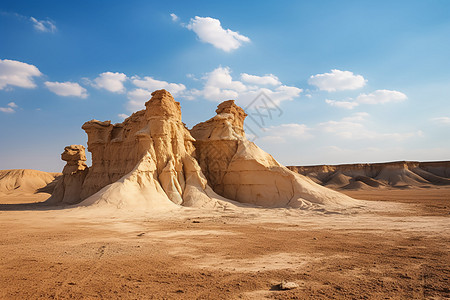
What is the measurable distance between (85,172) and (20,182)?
3826 centimetres

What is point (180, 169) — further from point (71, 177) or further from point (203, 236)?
point (71, 177)

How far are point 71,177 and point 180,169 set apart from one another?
12.3 m

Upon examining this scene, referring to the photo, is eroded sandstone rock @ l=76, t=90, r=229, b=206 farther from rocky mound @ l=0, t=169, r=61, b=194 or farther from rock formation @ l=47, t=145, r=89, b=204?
rocky mound @ l=0, t=169, r=61, b=194

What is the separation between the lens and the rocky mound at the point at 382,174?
55.2m

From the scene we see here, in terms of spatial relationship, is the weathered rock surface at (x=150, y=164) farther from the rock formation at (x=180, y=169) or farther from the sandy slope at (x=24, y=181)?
the sandy slope at (x=24, y=181)

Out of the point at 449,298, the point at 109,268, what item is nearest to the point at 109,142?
the point at 109,268

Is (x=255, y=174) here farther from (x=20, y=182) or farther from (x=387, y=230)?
(x=20, y=182)

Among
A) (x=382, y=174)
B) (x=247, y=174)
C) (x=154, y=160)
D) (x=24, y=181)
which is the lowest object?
(x=382, y=174)

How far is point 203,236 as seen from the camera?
8.71 meters

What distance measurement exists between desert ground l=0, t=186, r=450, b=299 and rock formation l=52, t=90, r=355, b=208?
6.69m

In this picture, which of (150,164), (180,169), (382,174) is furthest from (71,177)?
(382,174)

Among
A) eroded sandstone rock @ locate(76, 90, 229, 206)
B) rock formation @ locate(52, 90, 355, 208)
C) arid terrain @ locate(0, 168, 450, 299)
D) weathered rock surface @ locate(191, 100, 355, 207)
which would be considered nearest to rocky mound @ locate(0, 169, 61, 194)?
eroded sandstone rock @ locate(76, 90, 229, 206)

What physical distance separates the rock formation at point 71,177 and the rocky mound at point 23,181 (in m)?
26.8

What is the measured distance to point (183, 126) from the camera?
21.1 metres
